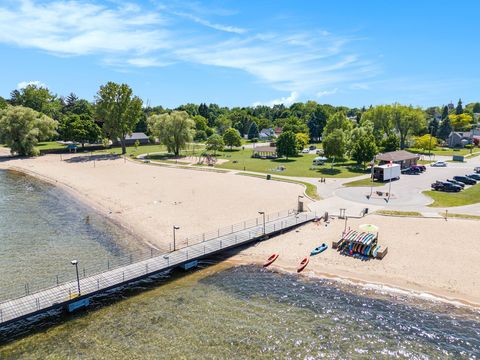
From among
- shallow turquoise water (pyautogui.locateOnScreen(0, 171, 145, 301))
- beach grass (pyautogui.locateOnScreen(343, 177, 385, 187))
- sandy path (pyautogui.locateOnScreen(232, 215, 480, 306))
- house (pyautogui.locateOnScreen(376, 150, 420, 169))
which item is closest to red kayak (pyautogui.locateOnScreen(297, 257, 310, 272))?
sandy path (pyautogui.locateOnScreen(232, 215, 480, 306))

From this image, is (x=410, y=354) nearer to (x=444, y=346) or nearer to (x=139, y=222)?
(x=444, y=346)

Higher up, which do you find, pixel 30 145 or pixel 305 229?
pixel 30 145

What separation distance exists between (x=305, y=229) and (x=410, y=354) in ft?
54.8

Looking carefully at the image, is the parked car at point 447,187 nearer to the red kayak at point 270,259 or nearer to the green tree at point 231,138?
the red kayak at point 270,259

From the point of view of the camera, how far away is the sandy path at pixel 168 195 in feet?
119

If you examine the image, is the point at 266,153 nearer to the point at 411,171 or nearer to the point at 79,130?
the point at 411,171

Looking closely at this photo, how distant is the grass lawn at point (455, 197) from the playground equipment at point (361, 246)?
1529 centimetres

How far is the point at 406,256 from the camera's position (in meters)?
27.3

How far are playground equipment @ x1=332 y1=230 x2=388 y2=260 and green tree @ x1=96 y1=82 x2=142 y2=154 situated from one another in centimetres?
7362

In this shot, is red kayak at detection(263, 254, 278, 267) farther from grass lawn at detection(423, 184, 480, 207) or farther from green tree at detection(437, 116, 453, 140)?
green tree at detection(437, 116, 453, 140)

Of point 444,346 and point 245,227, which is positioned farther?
point 245,227

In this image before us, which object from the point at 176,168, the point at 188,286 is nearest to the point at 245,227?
the point at 188,286

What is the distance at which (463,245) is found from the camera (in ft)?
93.5

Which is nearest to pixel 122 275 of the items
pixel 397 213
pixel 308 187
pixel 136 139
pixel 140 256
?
pixel 140 256
